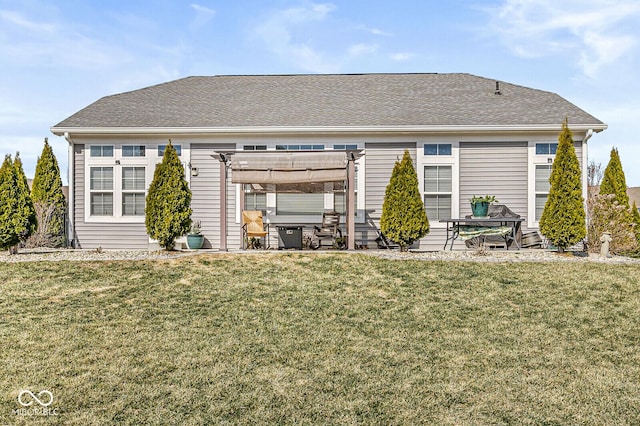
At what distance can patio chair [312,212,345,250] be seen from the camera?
10.4m

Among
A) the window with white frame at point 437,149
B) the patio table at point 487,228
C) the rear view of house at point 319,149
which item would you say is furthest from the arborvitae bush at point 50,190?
the patio table at point 487,228

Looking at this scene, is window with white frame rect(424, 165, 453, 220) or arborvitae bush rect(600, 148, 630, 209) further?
arborvitae bush rect(600, 148, 630, 209)

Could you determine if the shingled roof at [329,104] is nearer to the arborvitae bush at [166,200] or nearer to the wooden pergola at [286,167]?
the wooden pergola at [286,167]

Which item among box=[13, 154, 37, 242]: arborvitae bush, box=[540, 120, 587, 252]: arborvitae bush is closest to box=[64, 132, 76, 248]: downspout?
box=[13, 154, 37, 242]: arborvitae bush

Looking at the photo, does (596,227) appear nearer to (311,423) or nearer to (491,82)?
(491,82)

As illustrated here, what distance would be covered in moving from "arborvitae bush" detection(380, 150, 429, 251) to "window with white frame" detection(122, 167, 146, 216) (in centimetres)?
617

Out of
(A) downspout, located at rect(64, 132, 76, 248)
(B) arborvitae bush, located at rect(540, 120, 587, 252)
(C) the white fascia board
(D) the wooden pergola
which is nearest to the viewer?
(B) arborvitae bush, located at rect(540, 120, 587, 252)

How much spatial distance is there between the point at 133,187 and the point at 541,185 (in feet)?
32.2

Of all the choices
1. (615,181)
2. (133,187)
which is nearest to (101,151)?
(133,187)

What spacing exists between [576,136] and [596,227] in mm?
2191

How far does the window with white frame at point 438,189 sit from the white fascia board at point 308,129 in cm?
94

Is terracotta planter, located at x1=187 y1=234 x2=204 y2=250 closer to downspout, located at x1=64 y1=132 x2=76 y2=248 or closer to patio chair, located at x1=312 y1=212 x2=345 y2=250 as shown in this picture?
patio chair, located at x1=312 y1=212 x2=345 y2=250

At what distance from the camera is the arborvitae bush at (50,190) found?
11414mm

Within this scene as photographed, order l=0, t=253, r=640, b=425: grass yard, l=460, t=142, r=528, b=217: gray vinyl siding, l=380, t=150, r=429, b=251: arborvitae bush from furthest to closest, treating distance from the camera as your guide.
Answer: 1. l=460, t=142, r=528, b=217: gray vinyl siding
2. l=380, t=150, r=429, b=251: arborvitae bush
3. l=0, t=253, r=640, b=425: grass yard
